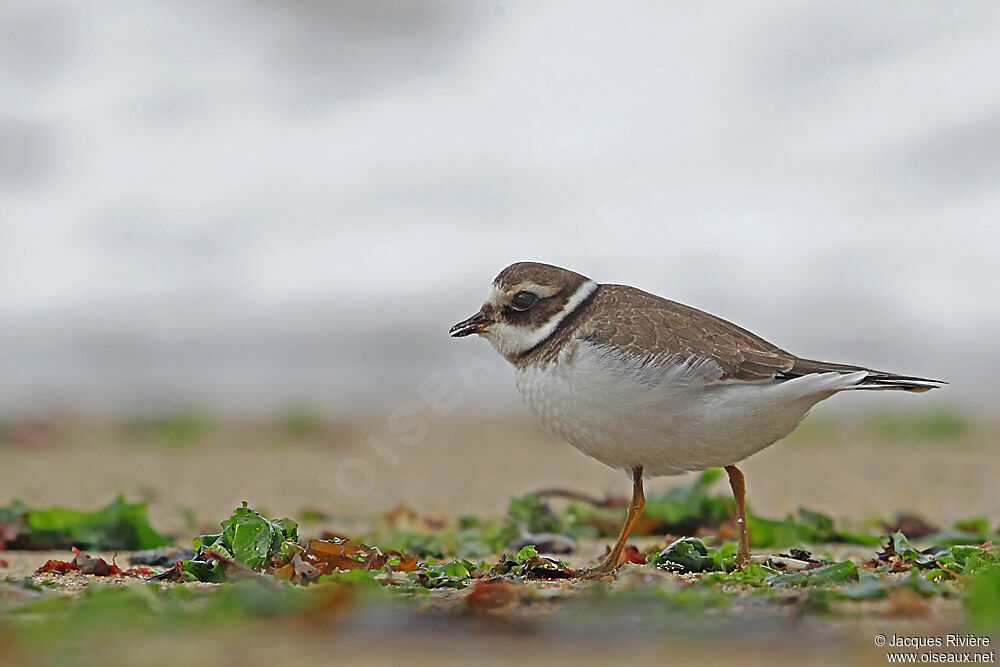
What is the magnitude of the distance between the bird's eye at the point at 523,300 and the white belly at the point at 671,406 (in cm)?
57

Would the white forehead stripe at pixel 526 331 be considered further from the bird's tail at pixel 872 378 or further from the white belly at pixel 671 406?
the bird's tail at pixel 872 378

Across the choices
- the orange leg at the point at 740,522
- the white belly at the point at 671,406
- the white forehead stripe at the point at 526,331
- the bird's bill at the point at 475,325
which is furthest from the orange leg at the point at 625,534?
the bird's bill at the point at 475,325

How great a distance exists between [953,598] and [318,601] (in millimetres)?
1929

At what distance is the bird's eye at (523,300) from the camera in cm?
512

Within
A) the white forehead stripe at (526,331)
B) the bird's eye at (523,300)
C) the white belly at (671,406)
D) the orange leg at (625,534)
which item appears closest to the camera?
the orange leg at (625,534)

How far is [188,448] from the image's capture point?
10.6 m

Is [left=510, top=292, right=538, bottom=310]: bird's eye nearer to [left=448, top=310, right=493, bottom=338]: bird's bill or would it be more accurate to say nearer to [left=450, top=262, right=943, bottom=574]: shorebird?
[left=448, top=310, right=493, bottom=338]: bird's bill

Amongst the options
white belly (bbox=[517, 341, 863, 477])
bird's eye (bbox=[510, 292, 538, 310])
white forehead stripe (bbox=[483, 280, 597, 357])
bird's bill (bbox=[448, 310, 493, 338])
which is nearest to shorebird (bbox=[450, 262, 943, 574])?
white belly (bbox=[517, 341, 863, 477])

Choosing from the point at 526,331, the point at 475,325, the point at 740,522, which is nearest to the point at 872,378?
the point at 740,522

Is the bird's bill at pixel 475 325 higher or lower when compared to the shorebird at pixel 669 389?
higher

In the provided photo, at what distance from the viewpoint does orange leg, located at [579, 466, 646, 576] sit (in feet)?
14.3

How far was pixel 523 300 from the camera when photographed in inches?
202

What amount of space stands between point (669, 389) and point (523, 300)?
3.07ft

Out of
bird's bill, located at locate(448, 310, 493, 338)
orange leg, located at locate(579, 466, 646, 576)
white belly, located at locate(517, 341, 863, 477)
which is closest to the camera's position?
orange leg, located at locate(579, 466, 646, 576)
